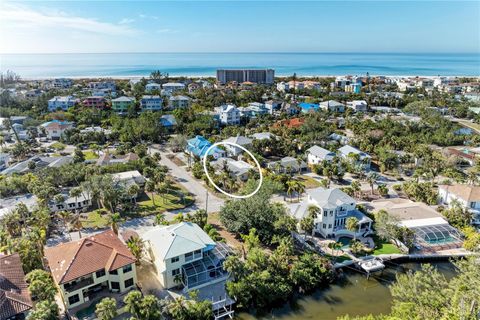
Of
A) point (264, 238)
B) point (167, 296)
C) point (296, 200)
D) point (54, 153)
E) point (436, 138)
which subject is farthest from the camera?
point (436, 138)

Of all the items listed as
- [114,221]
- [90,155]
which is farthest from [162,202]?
[90,155]

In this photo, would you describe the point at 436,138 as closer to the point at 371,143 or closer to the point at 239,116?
the point at 371,143

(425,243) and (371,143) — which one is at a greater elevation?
(371,143)

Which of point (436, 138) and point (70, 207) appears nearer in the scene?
point (70, 207)

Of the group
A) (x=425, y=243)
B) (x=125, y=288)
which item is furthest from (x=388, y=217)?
(x=125, y=288)

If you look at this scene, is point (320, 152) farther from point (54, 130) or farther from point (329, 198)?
point (54, 130)

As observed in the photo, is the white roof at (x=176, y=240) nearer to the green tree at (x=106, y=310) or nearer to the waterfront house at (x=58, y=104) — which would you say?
the green tree at (x=106, y=310)

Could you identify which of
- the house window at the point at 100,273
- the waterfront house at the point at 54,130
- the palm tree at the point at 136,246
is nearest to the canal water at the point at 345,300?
the palm tree at the point at 136,246
